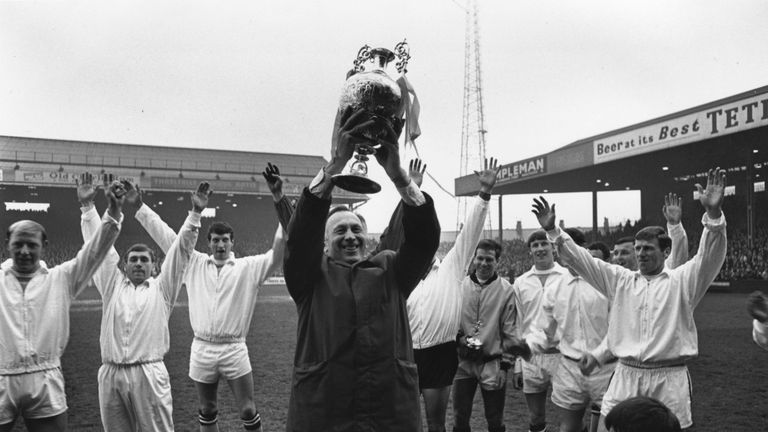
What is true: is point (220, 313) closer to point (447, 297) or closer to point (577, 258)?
point (447, 297)

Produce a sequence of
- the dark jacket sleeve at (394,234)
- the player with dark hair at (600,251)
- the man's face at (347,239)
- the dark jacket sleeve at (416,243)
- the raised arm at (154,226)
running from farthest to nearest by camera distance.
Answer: the player with dark hair at (600,251), the raised arm at (154,226), the dark jacket sleeve at (394,234), the man's face at (347,239), the dark jacket sleeve at (416,243)

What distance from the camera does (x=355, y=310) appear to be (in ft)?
9.28

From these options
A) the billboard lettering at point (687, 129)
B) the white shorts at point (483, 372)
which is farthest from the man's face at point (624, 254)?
the billboard lettering at point (687, 129)

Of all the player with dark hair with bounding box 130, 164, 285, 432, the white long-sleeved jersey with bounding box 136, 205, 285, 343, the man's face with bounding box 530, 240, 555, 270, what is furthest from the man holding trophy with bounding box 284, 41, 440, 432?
the man's face with bounding box 530, 240, 555, 270

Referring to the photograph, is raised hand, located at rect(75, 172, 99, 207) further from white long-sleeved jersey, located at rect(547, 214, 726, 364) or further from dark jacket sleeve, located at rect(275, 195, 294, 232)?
white long-sleeved jersey, located at rect(547, 214, 726, 364)

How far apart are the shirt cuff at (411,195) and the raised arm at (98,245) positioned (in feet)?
7.84

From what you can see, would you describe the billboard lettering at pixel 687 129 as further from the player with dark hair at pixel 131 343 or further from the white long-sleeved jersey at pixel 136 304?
the player with dark hair at pixel 131 343

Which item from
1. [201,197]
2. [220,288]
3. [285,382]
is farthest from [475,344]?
[285,382]

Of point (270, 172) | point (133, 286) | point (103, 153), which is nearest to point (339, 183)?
point (270, 172)

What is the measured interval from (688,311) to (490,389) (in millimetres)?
1854

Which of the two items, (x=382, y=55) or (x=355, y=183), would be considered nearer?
(x=355, y=183)

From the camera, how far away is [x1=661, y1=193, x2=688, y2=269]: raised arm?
196 inches

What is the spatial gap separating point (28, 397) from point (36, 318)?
541 mm

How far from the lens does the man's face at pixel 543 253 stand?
6.45m
